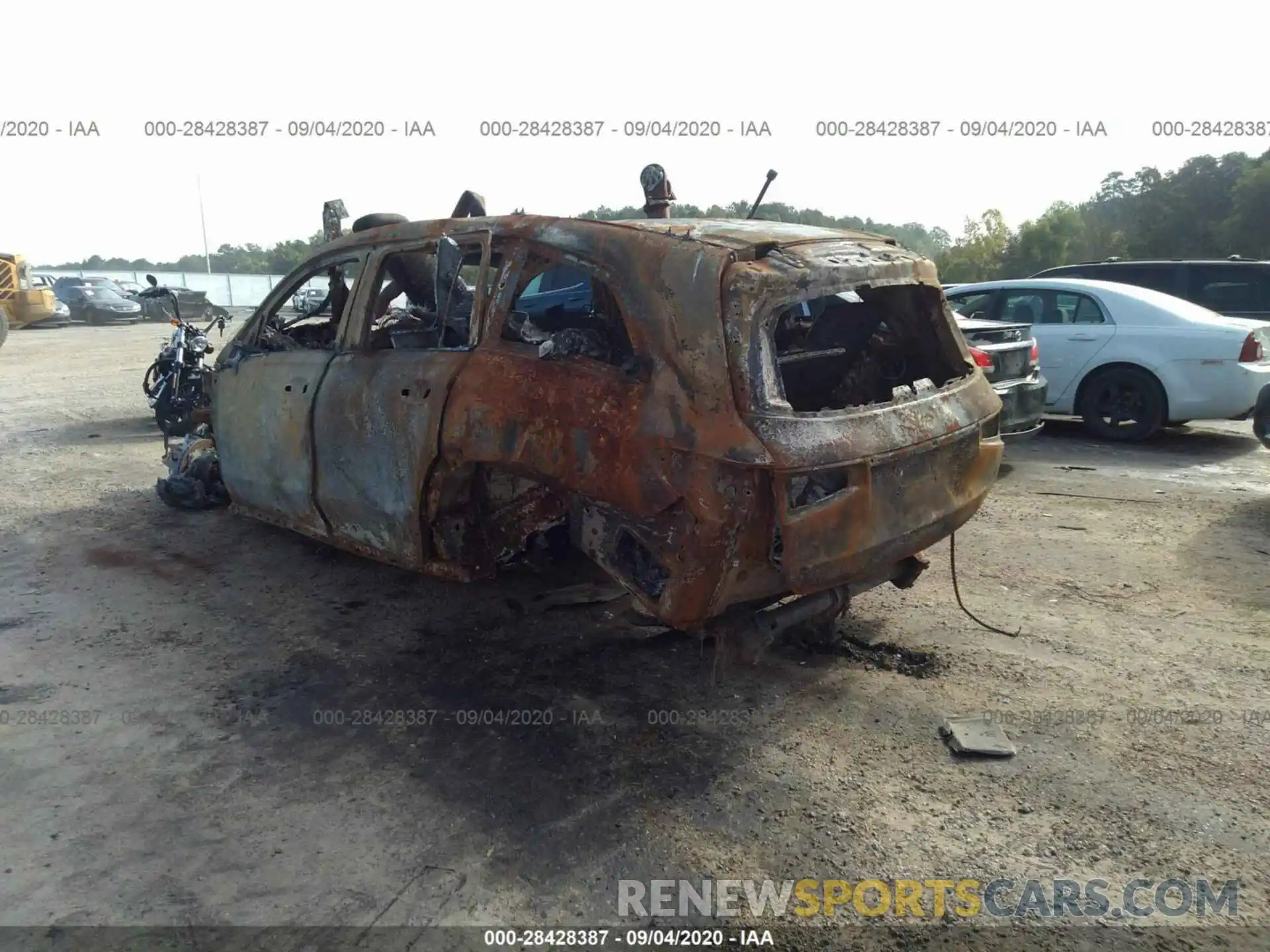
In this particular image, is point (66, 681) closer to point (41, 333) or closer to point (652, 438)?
point (652, 438)

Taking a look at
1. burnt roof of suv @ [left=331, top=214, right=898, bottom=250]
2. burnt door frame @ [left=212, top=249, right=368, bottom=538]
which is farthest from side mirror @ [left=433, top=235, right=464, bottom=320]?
burnt door frame @ [left=212, top=249, right=368, bottom=538]

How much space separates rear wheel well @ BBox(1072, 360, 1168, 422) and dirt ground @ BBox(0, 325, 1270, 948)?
9.52 ft

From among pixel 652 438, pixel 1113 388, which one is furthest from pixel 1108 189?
pixel 652 438

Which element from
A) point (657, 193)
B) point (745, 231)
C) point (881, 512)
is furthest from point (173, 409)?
point (881, 512)

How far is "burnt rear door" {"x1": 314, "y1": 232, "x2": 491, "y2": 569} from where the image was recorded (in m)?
3.90

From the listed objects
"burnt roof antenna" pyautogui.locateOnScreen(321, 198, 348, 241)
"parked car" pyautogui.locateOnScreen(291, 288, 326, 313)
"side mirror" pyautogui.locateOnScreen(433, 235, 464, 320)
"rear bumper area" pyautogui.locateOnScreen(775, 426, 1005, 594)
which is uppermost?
"burnt roof antenna" pyautogui.locateOnScreen(321, 198, 348, 241)

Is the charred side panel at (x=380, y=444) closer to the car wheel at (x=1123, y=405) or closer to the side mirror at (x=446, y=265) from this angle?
the side mirror at (x=446, y=265)

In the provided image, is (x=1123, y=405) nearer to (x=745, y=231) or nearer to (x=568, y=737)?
(x=745, y=231)

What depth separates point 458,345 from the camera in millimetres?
4043

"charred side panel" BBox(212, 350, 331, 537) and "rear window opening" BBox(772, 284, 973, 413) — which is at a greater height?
"rear window opening" BBox(772, 284, 973, 413)

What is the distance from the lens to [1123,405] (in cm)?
849

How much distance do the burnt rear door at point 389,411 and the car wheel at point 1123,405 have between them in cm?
655

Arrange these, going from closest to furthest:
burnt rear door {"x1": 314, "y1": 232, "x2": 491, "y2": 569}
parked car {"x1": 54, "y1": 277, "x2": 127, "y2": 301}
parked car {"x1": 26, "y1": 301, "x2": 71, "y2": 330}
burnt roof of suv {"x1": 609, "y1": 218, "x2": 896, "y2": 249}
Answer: burnt roof of suv {"x1": 609, "y1": 218, "x2": 896, "y2": 249} → burnt rear door {"x1": 314, "y1": 232, "x2": 491, "y2": 569} → parked car {"x1": 26, "y1": 301, "x2": 71, "y2": 330} → parked car {"x1": 54, "y1": 277, "x2": 127, "y2": 301}

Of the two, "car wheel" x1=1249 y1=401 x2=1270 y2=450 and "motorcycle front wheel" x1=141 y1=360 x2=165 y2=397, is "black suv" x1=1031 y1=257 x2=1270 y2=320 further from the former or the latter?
"motorcycle front wheel" x1=141 y1=360 x2=165 y2=397
